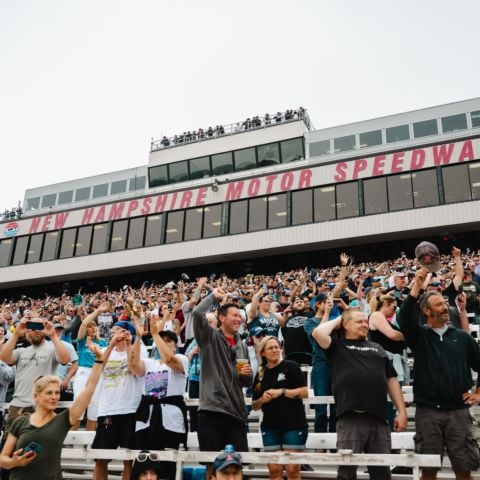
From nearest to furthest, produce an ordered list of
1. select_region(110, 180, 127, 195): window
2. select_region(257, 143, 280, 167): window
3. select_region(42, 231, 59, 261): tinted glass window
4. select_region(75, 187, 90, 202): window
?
select_region(257, 143, 280, 167): window
select_region(42, 231, 59, 261): tinted glass window
select_region(110, 180, 127, 195): window
select_region(75, 187, 90, 202): window

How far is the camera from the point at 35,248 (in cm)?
3153

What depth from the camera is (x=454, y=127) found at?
28594 millimetres

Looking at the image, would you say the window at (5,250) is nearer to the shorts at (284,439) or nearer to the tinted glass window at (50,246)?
the tinted glass window at (50,246)

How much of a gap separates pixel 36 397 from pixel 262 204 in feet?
74.2

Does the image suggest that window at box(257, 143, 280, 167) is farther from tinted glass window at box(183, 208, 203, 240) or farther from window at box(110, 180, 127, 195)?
window at box(110, 180, 127, 195)

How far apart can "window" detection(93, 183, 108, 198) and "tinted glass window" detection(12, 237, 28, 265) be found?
721cm

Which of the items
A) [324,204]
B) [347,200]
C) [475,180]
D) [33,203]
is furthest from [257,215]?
[33,203]

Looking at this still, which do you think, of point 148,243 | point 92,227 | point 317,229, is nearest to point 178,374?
point 317,229

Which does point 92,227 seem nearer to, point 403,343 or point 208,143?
point 208,143

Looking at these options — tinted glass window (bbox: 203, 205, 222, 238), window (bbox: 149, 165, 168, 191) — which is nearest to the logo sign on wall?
window (bbox: 149, 165, 168, 191)

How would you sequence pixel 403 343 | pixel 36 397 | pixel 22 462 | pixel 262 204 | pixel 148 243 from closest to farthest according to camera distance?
pixel 22 462 → pixel 36 397 → pixel 403 343 → pixel 262 204 → pixel 148 243

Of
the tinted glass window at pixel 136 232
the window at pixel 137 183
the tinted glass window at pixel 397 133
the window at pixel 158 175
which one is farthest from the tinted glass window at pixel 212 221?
the tinted glass window at pixel 397 133

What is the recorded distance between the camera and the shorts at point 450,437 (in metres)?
3.75

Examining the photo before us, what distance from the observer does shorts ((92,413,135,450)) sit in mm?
4863
